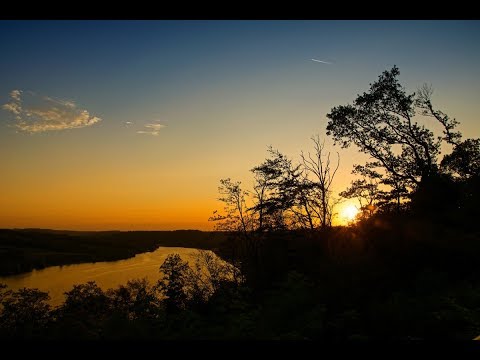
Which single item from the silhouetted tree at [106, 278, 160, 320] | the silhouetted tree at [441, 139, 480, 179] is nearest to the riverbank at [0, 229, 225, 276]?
the silhouetted tree at [106, 278, 160, 320]

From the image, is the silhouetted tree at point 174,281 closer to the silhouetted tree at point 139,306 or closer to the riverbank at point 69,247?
the silhouetted tree at point 139,306

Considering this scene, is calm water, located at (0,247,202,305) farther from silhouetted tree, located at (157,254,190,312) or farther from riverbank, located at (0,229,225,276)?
silhouetted tree, located at (157,254,190,312)

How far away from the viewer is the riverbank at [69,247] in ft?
292

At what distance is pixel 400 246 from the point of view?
1433 centimetres

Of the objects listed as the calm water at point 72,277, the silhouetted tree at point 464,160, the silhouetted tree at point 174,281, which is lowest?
the calm water at point 72,277

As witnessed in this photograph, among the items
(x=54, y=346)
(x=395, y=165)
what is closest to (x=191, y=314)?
(x=54, y=346)

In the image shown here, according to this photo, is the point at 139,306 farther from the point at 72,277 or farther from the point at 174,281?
the point at 72,277

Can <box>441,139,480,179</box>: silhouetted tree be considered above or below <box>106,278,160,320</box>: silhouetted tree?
above

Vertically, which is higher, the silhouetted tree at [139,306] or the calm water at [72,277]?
the silhouetted tree at [139,306]

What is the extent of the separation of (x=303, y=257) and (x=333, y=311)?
340 inches

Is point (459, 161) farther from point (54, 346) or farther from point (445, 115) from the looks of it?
point (54, 346)

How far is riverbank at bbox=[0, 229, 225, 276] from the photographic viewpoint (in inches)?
3509

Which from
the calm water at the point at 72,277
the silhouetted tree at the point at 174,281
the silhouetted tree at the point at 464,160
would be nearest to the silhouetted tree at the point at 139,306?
the silhouetted tree at the point at 174,281

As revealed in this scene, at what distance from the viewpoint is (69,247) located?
374 ft
